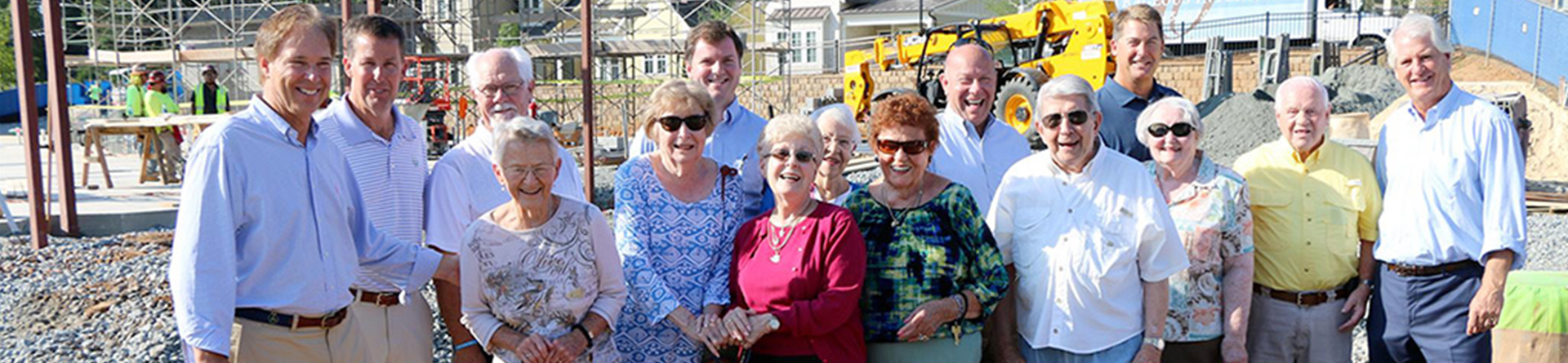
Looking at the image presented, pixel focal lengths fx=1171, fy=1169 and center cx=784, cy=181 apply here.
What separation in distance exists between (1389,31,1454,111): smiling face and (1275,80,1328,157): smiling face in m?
0.28

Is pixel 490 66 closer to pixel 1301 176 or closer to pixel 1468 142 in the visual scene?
pixel 1301 176

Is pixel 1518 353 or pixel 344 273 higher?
pixel 344 273

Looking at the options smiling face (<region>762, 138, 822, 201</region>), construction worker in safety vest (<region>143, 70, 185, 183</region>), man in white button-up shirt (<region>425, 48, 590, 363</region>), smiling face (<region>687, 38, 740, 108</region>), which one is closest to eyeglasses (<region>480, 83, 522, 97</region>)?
man in white button-up shirt (<region>425, 48, 590, 363</region>)

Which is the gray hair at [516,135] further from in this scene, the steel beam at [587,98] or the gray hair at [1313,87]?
the steel beam at [587,98]

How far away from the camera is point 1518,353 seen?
183 inches

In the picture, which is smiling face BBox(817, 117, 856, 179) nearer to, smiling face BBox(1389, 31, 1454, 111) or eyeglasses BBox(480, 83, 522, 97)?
eyeglasses BBox(480, 83, 522, 97)

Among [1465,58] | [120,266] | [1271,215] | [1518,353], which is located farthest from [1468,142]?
[1465,58]

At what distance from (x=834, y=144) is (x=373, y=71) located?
144 centimetres

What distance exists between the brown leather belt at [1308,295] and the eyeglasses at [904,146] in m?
1.35

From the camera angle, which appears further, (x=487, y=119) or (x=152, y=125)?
(x=152, y=125)

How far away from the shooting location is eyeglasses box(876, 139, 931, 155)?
352cm

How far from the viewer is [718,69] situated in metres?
4.32

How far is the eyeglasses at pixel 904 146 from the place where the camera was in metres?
3.52

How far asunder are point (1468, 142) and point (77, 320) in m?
6.91
